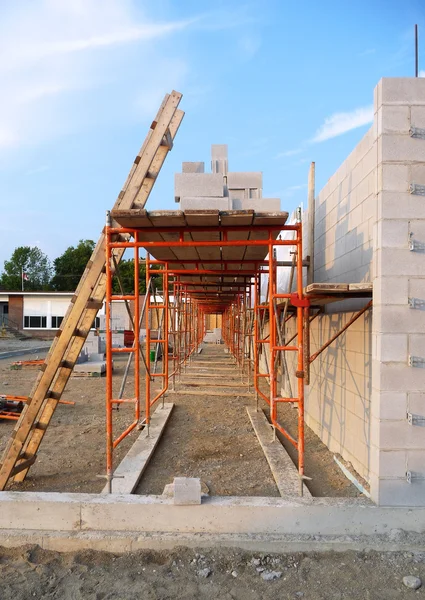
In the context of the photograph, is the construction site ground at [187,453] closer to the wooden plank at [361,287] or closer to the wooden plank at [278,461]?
the wooden plank at [278,461]

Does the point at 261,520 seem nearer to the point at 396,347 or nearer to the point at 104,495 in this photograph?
the point at 104,495

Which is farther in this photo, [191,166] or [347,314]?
[191,166]

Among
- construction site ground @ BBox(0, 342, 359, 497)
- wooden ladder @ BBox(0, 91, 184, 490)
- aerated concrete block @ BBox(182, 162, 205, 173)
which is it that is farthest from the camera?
aerated concrete block @ BBox(182, 162, 205, 173)

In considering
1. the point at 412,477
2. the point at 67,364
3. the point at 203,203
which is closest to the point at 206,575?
the point at 412,477

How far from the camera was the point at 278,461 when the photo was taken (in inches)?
224

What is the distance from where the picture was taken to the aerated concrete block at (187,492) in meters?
4.08

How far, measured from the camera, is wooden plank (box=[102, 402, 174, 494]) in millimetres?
4812

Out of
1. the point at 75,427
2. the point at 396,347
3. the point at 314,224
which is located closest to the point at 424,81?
the point at 396,347

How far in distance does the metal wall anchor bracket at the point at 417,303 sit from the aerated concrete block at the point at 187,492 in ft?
7.91

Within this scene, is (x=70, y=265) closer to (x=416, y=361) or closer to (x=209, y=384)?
(x=209, y=384)

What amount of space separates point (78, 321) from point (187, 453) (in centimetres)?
267

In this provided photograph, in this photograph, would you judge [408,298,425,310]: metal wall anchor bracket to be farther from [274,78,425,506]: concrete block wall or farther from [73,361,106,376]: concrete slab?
[73,361,106,376]: concrete slab

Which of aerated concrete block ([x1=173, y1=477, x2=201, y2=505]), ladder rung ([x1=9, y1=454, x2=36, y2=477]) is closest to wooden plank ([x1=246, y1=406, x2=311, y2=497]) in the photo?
aerated concrete block ([x1=173, y1=477, x2=201, y2=505])

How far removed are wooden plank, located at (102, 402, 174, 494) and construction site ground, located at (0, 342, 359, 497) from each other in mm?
118
